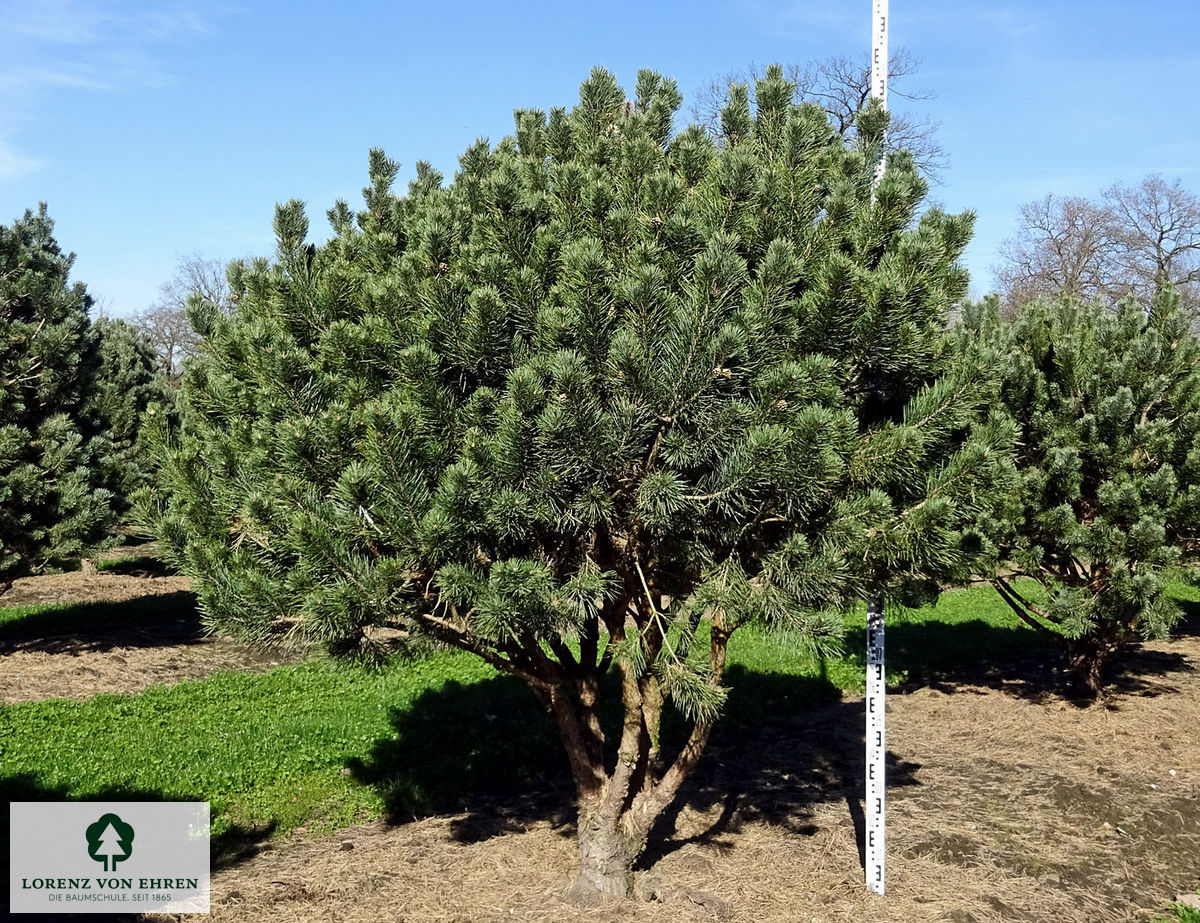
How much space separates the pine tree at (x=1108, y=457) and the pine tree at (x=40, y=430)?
9.17m

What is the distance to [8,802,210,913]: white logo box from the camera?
4.93 metres

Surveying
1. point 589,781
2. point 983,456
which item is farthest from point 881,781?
point 983,456

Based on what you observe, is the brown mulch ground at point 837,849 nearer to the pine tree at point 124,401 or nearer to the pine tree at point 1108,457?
the pine tree at point 1108,457

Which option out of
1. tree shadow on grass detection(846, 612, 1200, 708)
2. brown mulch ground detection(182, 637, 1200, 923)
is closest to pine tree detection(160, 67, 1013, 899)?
brown mulch ground detection(182, 637, 1200, 923)

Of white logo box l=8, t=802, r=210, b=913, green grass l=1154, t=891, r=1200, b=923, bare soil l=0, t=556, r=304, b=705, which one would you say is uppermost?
bare soil l=0, t=556, r=304, b=705

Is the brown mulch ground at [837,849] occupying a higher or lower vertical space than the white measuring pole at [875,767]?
lower

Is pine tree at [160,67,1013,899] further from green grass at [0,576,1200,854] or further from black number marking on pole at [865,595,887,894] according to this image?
black number marking on pole at [865,595,887,894]

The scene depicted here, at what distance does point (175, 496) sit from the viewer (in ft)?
13.3

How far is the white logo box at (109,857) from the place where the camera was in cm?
493

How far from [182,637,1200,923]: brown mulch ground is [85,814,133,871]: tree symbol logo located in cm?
64

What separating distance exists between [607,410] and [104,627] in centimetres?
1091

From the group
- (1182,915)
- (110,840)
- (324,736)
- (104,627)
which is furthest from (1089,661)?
(104,627)

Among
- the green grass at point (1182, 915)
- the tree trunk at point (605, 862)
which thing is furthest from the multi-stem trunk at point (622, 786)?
the green grass at point (1182, 915)

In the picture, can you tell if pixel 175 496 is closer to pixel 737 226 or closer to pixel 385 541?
pixel 385 541
